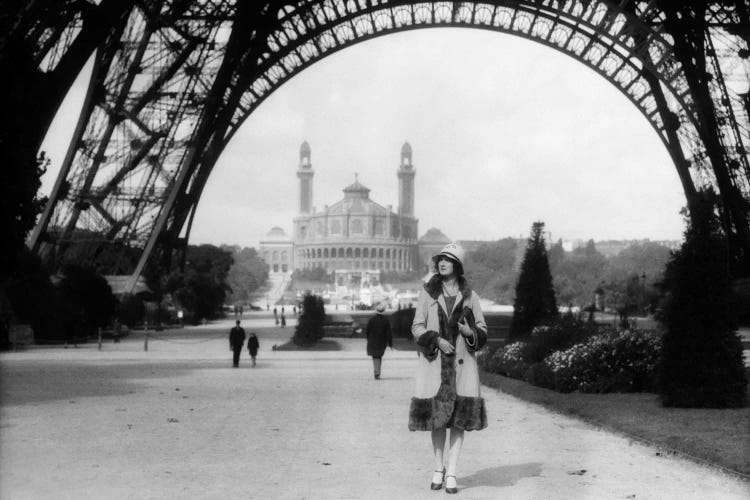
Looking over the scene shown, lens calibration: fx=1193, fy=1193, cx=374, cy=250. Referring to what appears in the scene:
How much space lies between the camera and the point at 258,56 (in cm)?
4600

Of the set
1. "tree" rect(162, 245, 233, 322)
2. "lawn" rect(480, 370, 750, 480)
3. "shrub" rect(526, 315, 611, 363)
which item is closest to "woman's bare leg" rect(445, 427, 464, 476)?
"lawn" rect(480, 370, 750, 480)

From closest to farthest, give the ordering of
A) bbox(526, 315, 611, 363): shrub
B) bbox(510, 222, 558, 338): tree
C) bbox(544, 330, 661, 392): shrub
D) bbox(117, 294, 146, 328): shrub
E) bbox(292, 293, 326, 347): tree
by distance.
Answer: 1. bbox(544, 330, 661, 392): shrub
2. bbox(526, 315, 611, 363): shrub
3. bbox(510, 222, 558, 338): tree
4. bbox(292, 293, 326, 347): tree
5. bbox(117, 294, 146, 328): shrub

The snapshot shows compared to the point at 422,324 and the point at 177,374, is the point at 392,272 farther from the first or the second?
the point at 422,324

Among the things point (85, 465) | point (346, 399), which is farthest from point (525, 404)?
point (85, 465)

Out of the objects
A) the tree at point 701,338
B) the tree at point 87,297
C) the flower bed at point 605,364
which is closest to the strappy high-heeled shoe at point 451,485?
the tree at point 701,338

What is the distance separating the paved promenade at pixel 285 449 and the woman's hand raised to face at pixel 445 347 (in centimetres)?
112

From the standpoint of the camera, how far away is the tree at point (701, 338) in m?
15.7

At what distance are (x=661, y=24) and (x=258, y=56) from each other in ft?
49.7

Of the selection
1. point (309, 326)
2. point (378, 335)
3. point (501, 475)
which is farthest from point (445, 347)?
point (309, 326)

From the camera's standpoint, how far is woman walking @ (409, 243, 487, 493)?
9430mm

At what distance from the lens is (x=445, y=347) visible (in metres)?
9.37

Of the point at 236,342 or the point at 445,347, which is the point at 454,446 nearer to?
the point at 445,347

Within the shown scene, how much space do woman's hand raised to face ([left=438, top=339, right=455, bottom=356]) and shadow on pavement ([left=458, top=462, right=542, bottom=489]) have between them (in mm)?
1201

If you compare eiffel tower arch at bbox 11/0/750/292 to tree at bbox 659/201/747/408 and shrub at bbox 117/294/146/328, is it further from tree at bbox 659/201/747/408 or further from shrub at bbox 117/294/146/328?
tree at bbox 659/201/747/408
